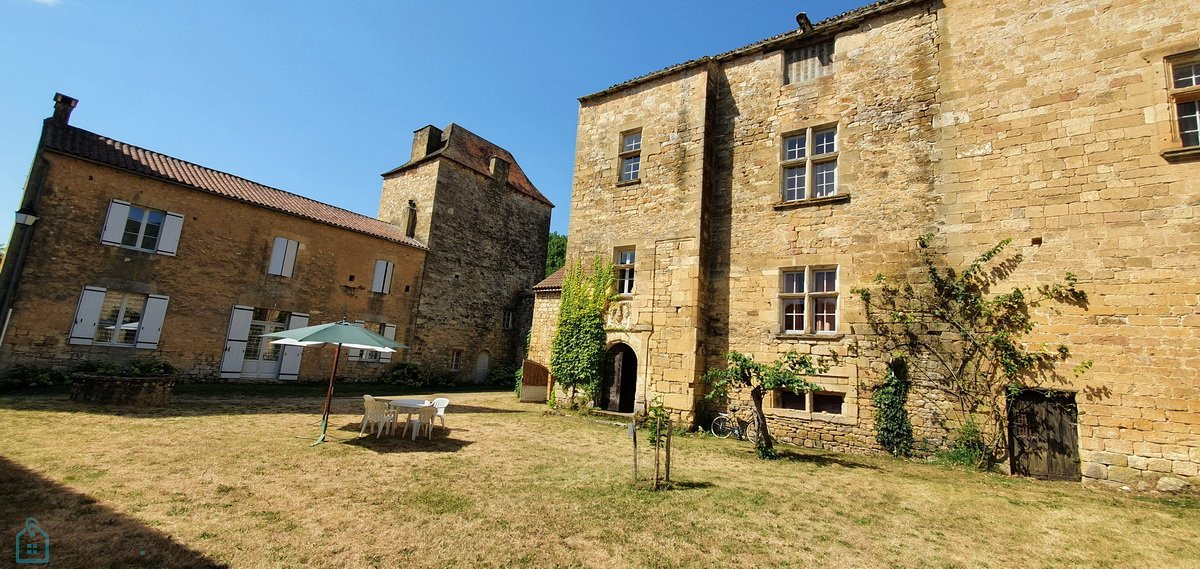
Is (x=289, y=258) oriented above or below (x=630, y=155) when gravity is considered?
below

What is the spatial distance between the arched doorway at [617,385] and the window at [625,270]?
1.44 m

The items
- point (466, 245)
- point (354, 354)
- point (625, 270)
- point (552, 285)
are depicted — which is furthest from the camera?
point (466, 245)

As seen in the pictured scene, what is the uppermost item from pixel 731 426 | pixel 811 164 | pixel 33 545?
pixel 811 164

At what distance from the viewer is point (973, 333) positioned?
8.28 metres

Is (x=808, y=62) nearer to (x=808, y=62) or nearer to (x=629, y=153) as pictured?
(x=808, y=62)

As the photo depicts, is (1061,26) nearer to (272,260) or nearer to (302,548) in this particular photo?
(302,548)

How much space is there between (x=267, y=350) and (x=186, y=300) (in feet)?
8.65

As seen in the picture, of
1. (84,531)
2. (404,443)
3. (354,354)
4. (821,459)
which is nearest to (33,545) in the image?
(84,531)

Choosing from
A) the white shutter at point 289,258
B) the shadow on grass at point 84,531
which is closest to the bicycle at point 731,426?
the shadow on grass at point 84,531

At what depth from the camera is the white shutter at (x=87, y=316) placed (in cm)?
1183

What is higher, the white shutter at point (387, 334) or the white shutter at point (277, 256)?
the white shutter at point (277, 256)

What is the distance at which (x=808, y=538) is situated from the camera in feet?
15.0

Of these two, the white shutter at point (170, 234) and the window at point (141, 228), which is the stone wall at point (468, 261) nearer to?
the white shutter at point (170, 234)

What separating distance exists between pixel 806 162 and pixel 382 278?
49.5ft
